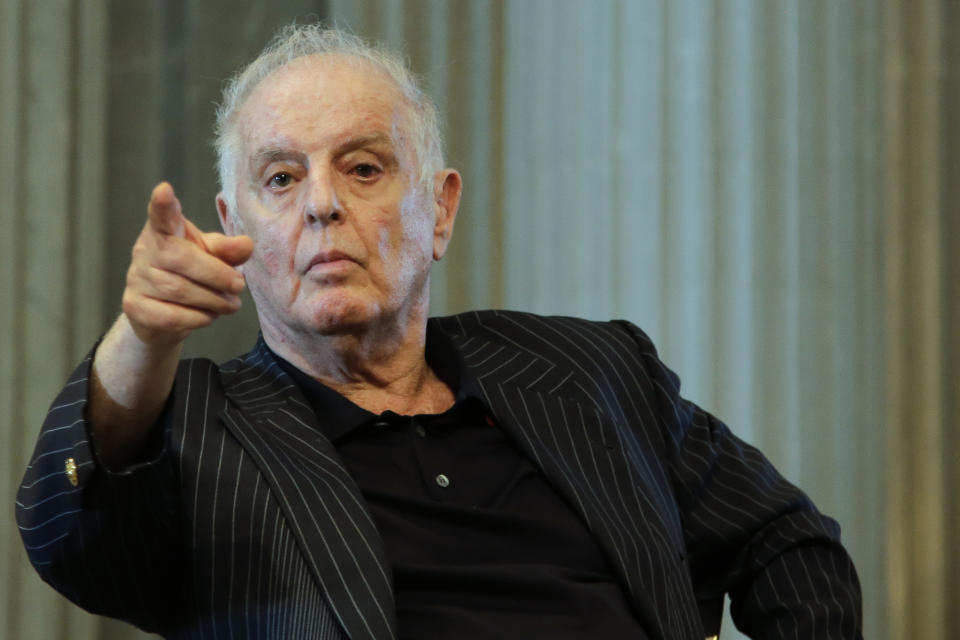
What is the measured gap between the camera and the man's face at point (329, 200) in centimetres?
165

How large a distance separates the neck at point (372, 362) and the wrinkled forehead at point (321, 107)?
0.29 meters

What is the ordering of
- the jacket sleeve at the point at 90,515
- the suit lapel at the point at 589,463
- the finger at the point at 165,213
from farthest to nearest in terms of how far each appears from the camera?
the suit lapel at the point at 589,463
the jacket sleeve at the point at 90,515
the finger at the point at 165,213

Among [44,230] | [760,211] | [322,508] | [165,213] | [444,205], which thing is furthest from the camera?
[760,211]

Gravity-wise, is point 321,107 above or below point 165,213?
above

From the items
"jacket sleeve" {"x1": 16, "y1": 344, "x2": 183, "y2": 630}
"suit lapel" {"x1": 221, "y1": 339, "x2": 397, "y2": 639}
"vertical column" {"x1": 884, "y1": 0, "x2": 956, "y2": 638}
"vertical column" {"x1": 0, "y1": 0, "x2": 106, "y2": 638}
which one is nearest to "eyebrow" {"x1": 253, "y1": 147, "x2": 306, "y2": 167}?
"suit lapel" {"x1": 221, "y1": 339, "x2": 397, "y2": 639}

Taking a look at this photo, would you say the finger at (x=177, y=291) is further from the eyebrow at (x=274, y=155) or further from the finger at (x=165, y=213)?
the eyebrow at (x=274, y=155)

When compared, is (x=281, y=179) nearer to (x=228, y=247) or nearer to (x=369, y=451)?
(x=369, y=451)

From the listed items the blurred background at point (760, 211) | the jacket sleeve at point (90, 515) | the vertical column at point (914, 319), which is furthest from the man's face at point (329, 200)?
the vertical column at point (914, 319)

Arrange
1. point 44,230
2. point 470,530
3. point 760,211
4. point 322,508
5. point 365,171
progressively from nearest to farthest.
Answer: point 322,508 → point 470,530 → point 365,171 → point 44,230 → point 760,211

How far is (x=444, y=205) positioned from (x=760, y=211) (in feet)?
4.61

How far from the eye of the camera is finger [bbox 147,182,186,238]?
1044mm

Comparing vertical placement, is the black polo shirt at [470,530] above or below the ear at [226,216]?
below

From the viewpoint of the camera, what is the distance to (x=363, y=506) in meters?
1.40

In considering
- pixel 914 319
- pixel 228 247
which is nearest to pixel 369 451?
pixel 228 247
